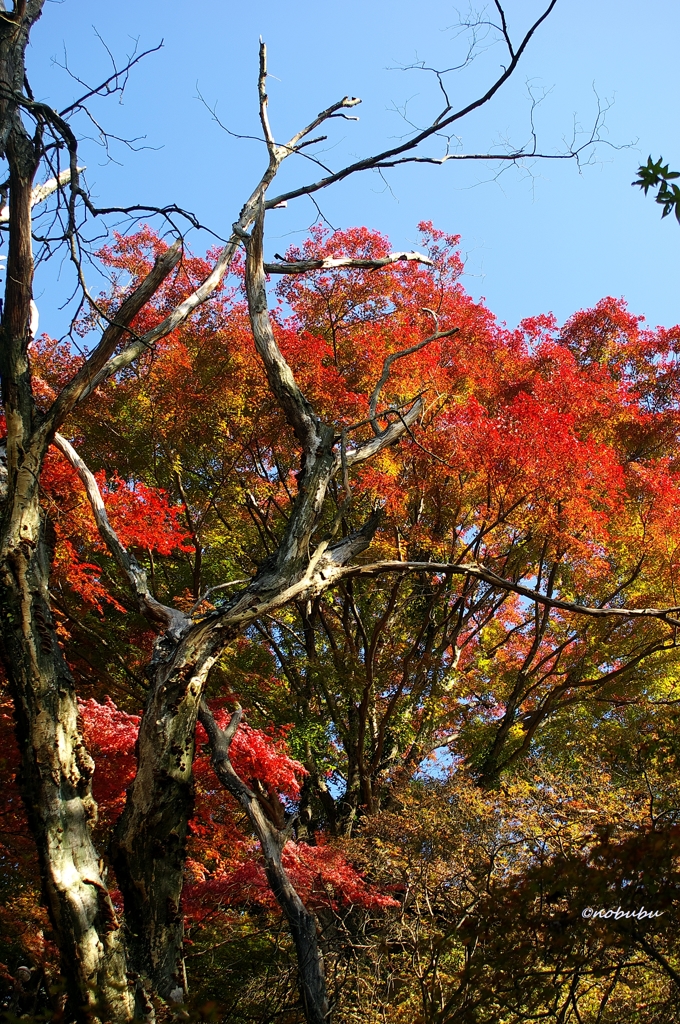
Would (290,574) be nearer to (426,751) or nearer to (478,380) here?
(426,751)

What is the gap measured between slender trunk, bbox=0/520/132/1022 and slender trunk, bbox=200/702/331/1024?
180 cm

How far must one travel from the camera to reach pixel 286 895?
17.5ft

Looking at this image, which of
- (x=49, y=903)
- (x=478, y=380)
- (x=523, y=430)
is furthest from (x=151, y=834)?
(x=478, y=380)

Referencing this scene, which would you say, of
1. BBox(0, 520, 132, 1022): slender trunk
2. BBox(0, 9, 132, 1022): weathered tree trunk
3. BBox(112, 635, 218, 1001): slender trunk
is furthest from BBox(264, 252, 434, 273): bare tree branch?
BBox(112, 635, 218, 1001): slender trunk

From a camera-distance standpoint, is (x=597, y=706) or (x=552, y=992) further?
(x=597, y=706)

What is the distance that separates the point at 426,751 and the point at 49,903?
8.06 m

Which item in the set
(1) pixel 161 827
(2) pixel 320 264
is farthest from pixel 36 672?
(2) pixel 320 264

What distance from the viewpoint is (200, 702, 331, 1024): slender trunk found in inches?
195

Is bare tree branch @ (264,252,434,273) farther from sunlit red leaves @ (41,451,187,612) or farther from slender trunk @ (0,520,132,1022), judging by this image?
sunlit red leaves @ (41,451,187,612)

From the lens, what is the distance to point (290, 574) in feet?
15.9

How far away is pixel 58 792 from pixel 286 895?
2249mm

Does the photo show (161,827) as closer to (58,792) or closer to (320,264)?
(58,792)

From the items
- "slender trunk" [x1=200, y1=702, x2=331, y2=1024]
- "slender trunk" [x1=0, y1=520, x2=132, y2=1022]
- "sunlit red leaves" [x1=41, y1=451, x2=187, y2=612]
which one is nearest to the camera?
"slender trunk" [x1=0, y1=520, x2=132, y2=1022]

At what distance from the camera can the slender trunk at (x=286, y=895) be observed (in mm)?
4941
